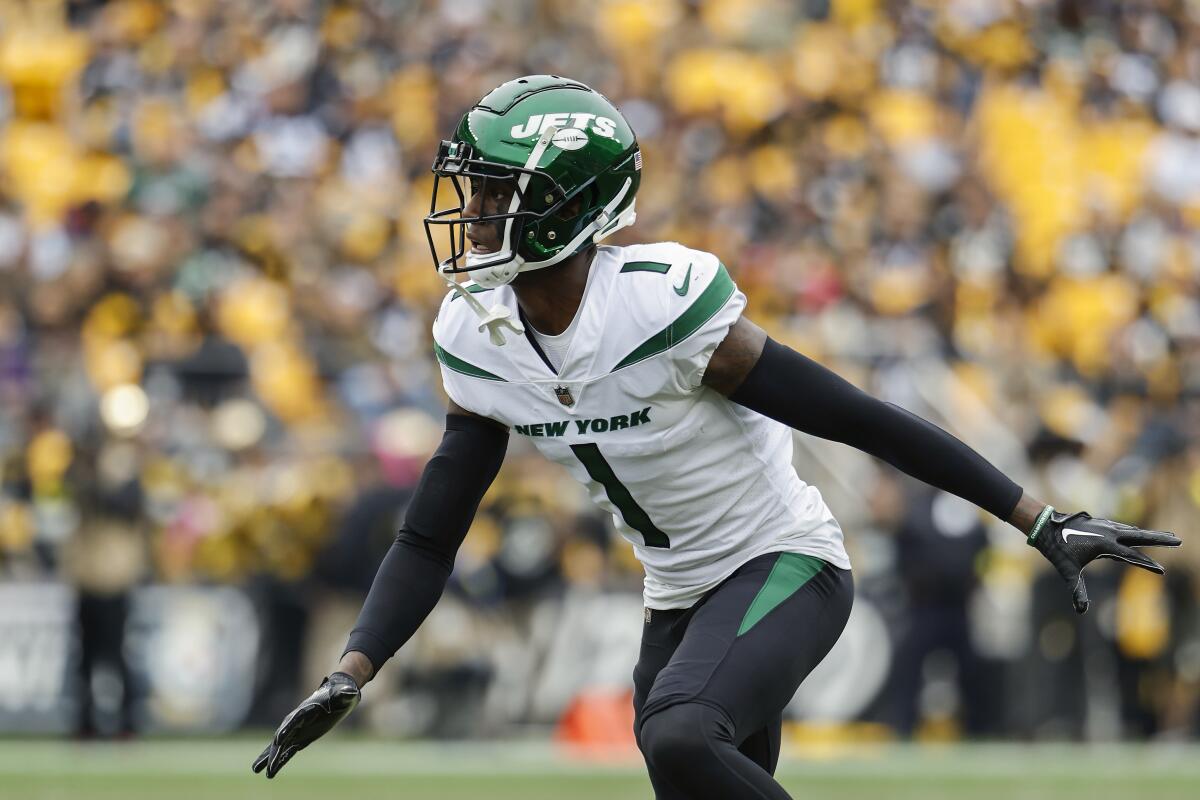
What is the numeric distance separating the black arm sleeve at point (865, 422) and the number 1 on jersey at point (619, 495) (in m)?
0.36

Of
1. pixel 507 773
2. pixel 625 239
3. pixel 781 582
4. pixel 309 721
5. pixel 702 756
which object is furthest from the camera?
pixel 625 239

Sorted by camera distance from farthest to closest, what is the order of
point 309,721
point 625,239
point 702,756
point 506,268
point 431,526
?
1. point 625,239
2. point 431,526
3. point 506,268
4. point 309,721
5. point 702,756

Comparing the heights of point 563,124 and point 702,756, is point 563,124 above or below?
above

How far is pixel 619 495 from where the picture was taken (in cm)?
430

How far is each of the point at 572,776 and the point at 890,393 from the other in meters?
3.23

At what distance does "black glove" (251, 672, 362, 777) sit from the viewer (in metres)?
3.99

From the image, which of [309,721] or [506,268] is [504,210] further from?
[309,721]

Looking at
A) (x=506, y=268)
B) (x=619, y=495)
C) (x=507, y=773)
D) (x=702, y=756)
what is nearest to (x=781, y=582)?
(x=619, y=495)

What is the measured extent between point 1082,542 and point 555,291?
126 centimetres

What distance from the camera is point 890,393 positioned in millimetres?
11250

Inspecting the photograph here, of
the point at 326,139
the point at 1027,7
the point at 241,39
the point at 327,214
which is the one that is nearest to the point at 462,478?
the point at 327,214

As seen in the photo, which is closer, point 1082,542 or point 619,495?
point 1082,542

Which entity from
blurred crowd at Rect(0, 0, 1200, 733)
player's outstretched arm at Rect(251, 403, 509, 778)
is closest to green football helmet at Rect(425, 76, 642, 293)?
player's outstretched arm at Rect(251, 403, 509, 778)

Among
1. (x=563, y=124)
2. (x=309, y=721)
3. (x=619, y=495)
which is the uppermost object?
(x=563, y=124)
